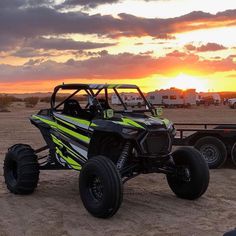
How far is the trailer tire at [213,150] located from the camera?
1120 centimetres

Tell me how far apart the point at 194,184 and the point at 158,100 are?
62984 mm

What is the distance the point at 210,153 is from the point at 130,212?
15.2 ft

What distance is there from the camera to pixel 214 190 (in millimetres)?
8891

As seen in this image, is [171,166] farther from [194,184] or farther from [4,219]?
[4,219]

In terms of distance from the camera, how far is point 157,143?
7352 millimetres

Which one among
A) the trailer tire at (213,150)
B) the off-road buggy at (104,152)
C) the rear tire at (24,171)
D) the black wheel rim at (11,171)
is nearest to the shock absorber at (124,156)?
the off-road buggy at (104,152)

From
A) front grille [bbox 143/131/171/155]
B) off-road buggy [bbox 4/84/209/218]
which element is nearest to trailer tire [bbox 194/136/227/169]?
off-road buggy [bbox 4/84/209/218]

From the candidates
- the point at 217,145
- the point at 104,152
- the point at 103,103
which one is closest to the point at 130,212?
the point at 104,152

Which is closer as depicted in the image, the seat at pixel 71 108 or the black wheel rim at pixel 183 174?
the black wheel rim at pixel 183 174

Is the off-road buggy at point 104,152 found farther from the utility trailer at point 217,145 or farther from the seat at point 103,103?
the utility trailer at point 217,145

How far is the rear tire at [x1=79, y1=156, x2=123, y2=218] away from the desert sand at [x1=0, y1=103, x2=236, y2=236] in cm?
17

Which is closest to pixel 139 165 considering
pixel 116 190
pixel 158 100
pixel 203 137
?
pixel 116 190

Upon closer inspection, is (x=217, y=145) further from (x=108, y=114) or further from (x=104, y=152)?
(x=108, y=114)

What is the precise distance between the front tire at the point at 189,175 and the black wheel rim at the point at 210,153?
3.21 meters
